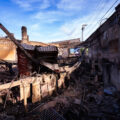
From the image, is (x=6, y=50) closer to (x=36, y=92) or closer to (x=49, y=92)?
(x=49, y=92)

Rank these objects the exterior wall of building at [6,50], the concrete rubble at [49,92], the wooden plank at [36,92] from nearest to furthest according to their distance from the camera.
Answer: the concrete rubble at [49,92] → the wooden plank at [36,92] → the exterior wall of building at [6,50]

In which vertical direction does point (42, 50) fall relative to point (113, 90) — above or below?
above

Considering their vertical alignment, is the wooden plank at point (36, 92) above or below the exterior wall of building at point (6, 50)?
below

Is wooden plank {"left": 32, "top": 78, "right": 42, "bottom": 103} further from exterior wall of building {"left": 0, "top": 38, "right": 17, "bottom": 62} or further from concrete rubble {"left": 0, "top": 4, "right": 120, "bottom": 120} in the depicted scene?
exterior wall of building {"left": 0, "top": 38, "right": 17, "bottom": 62}

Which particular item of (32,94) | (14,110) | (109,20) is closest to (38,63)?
(32,94)

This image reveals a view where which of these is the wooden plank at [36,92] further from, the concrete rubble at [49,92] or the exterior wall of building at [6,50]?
the exterior wall of building at [6,50]

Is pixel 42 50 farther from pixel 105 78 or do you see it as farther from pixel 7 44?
pixel 7 44

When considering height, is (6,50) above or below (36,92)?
above

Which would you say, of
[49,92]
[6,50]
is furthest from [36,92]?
[6,50]

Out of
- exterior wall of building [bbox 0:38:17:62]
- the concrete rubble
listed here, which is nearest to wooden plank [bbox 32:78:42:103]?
the concrete rubble

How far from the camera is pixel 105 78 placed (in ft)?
26.3

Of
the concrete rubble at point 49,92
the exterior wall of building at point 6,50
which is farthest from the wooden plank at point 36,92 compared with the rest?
the exterior wall of building at point 6,50

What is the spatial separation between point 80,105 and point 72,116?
991 mm

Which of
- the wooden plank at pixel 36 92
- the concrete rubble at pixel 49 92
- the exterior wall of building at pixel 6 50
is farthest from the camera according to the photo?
the exterior wall of building at pixel 6 50
